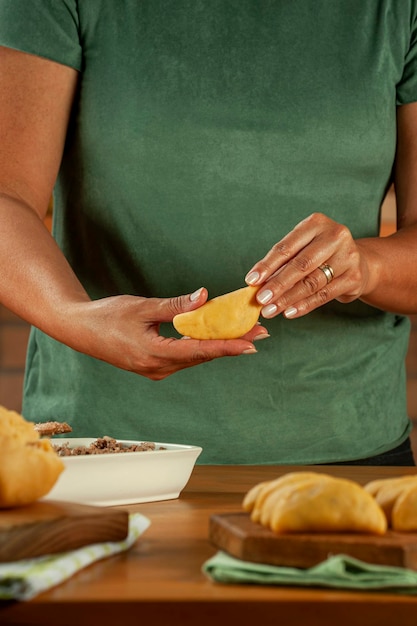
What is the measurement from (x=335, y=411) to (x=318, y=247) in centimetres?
37

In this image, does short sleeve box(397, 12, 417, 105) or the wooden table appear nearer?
the wooden table

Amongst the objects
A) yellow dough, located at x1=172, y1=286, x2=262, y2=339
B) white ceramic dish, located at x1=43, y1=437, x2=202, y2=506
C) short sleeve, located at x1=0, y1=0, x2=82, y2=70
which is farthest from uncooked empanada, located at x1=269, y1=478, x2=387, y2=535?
short sleeve, located at x1=0, y1=0, x2=82, y2=70

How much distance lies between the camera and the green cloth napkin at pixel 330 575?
590 mm

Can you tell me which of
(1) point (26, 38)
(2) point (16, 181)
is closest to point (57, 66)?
(1) point (26, 38)

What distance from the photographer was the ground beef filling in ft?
3.20

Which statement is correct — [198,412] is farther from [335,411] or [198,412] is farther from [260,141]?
[260,141]

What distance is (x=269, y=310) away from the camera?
1176 mm

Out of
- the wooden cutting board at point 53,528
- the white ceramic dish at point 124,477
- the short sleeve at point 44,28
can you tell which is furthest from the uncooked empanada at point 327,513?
the short sleeve at point 44,28

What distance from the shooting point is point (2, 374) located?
112 inches

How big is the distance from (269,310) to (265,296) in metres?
0.02

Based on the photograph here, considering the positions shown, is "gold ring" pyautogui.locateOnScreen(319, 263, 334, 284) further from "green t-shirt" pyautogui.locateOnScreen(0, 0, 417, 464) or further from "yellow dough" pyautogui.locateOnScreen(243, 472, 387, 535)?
"yellow dough" pyautogui.locateOnScreen(243, 472, 387, 535)

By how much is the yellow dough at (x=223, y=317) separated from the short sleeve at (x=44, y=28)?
1.84ft

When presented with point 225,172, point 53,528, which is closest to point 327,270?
→ point 225,172

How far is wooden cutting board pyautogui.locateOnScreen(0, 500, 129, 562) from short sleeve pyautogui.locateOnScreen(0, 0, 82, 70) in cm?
92
